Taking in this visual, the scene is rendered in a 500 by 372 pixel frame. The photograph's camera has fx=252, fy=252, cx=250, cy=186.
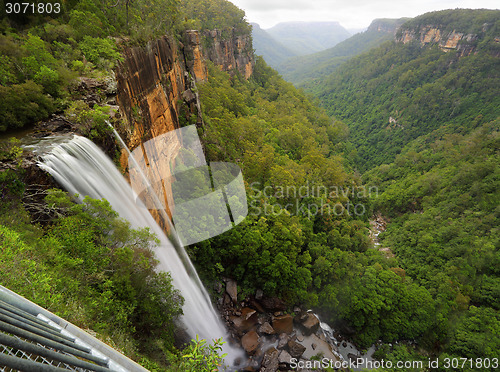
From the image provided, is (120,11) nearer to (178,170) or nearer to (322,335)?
(178,170)

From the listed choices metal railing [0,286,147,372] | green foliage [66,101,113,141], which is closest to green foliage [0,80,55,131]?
green foliage [66,101,113,141]

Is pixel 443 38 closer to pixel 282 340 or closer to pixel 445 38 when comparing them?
pixel 445 38

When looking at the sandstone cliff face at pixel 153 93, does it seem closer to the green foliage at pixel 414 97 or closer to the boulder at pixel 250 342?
the boulder at pixel 250 342

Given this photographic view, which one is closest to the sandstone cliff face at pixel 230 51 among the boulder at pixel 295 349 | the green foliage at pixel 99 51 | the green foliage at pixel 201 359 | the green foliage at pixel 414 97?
the green foliage at pixel 414 97

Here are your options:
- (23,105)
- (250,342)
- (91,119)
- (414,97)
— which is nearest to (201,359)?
(91,119)

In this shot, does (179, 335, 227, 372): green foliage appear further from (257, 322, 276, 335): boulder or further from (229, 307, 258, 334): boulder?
(257, 322, 276, 335): boulder

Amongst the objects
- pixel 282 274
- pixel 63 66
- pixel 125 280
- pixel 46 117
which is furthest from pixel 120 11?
pixel 282 274
